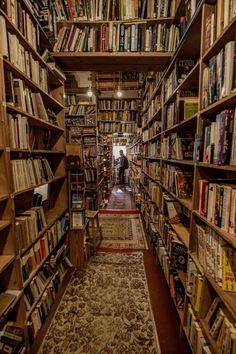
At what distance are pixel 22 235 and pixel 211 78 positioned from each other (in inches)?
61.9

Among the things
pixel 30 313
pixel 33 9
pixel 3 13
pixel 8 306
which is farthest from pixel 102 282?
pixel 33 9

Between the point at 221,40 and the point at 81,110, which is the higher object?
the point at 81,110

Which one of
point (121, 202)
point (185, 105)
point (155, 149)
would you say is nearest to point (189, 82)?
point (185, 105)

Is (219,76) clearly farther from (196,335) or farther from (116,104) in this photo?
(116,104)

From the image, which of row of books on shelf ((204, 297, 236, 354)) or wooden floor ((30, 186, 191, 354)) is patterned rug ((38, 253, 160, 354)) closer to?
wooden floor ((30, 186, 191, 354))

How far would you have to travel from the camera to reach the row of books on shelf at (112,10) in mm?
2051

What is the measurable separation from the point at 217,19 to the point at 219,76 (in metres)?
0.34

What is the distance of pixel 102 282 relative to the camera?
2291 millimetres

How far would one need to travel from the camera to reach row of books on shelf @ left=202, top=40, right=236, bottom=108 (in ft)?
3.14

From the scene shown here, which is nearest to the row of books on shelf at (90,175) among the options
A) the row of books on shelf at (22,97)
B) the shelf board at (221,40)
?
the row of books on shelf at (22,97)

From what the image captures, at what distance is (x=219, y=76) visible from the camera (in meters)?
1.06

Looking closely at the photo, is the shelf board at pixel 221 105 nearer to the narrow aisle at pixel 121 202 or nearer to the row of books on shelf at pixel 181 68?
the row of books on shelf at pixel 181 68

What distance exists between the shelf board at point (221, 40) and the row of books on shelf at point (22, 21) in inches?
46.8

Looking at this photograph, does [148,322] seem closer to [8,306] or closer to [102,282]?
[102,282]
